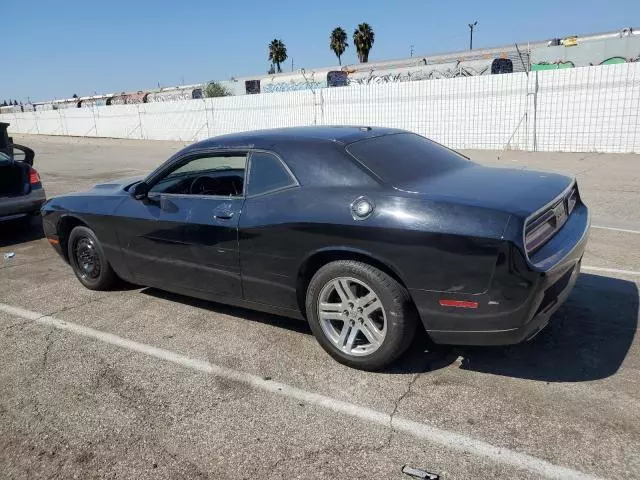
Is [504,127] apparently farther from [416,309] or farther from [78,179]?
[416,309]

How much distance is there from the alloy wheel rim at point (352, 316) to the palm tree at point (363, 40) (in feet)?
226

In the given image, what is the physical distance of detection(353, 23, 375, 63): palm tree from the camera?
68.6 meters

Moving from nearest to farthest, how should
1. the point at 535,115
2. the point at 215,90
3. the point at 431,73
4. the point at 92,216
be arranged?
the point at 92,216
the point at 535,115
the point at 431,73
the point at 215,90

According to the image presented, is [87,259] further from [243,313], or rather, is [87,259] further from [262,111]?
[262,111]

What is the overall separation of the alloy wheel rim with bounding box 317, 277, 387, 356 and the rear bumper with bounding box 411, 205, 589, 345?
0.32m

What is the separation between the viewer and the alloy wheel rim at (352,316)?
3426mm

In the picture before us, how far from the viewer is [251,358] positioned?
385 cm

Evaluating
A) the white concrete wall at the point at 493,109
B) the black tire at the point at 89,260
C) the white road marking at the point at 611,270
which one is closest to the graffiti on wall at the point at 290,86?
the white concrete wall at the point at 493,109

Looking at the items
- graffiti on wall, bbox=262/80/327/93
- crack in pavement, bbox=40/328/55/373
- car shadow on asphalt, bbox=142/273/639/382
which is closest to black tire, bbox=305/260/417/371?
car shadow on asphalt, bbox=142/273/639/382

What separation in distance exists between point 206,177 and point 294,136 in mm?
987

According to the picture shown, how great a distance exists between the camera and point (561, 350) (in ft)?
12.0

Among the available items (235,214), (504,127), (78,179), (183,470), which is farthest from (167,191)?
(504,127)

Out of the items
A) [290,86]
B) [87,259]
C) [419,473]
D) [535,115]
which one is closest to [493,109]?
[535,115]

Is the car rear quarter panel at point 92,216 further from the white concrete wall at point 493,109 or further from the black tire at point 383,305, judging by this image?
the white concrete wall at point 493,109
